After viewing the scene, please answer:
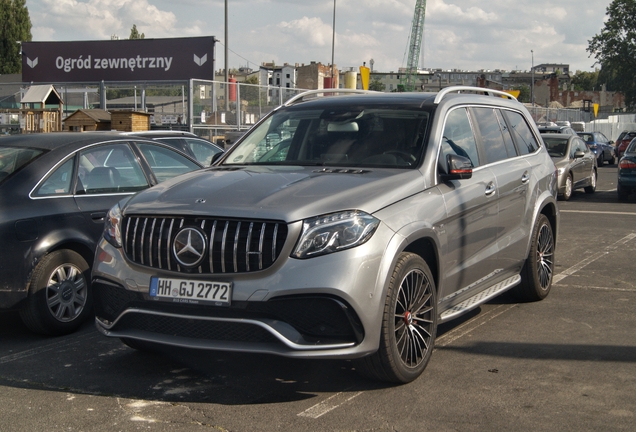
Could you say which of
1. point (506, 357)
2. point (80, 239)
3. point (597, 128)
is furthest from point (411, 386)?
point (597, 128)

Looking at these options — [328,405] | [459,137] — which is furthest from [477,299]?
[328,405]

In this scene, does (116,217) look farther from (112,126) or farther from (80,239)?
(112,126)

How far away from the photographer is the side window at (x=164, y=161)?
24.2 ft

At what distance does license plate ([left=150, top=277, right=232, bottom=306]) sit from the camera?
4328mm

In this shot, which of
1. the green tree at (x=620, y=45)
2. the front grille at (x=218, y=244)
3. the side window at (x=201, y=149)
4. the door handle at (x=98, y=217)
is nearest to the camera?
the front grille at (x=218, y=244)

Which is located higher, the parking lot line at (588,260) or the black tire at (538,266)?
the black tire at (538,266)

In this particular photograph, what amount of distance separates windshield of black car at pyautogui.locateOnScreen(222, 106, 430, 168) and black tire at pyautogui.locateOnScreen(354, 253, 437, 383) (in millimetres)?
931

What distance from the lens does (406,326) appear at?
475cm

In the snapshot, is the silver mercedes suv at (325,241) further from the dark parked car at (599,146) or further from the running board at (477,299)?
the dark parked car at (599,146)

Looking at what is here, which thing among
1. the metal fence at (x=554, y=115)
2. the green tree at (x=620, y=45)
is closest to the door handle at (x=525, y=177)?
the metal fence at (x=554, y=115)

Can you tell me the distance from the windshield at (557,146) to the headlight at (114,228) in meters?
15.1

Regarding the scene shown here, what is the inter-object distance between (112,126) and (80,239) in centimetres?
1462

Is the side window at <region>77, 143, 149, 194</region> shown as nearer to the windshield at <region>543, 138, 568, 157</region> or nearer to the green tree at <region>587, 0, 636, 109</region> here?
the windshield at <region>543, 138, 568, 157</region>

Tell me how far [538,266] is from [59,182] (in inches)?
167
